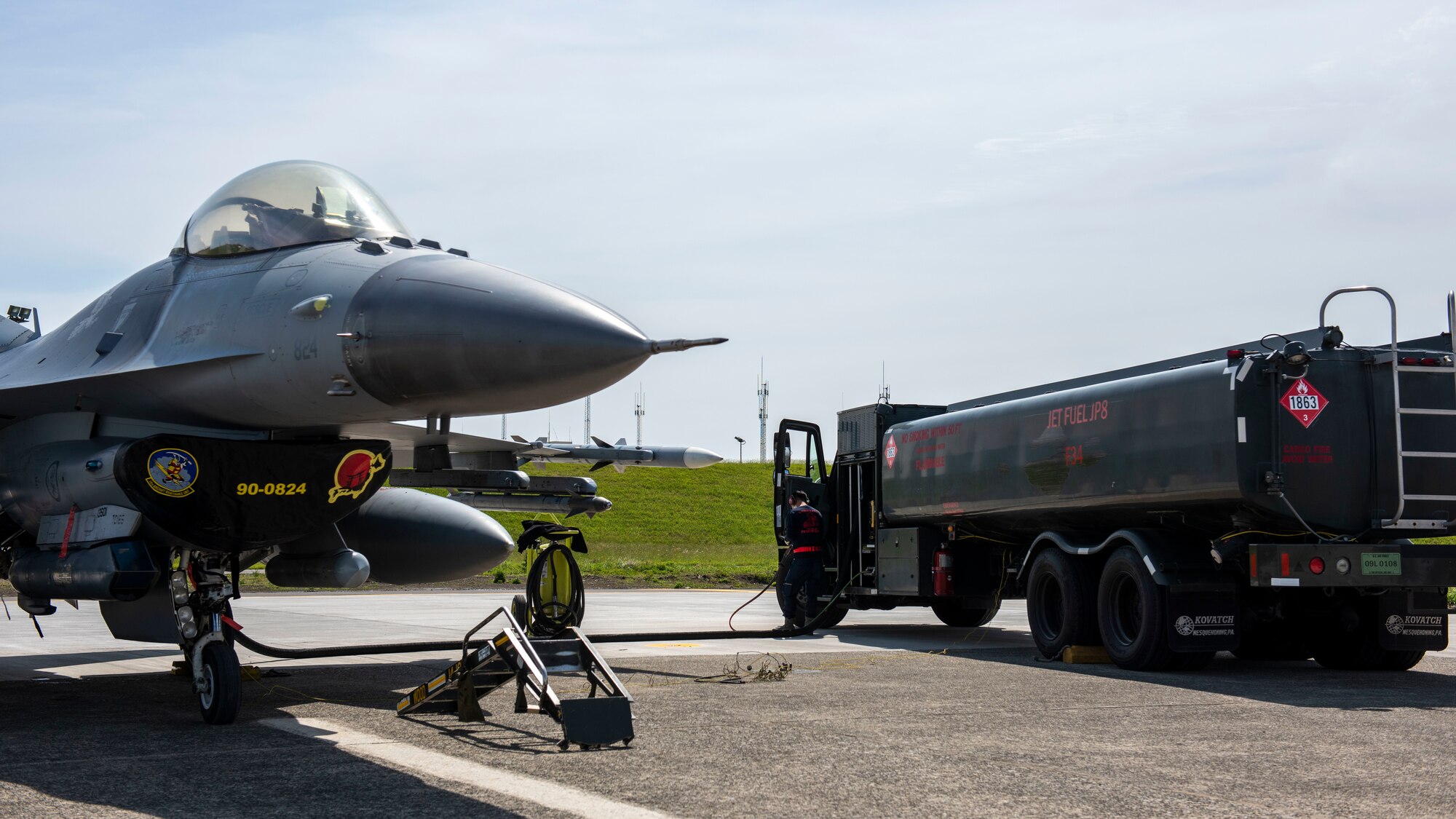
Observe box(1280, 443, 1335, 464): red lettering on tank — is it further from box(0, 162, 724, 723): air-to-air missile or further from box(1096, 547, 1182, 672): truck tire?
box(0, 162, 724, 723): air-to-air missile

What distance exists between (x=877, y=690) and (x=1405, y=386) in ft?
16.1

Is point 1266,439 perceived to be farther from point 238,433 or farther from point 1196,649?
point 238,433

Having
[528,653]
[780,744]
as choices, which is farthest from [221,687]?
[780,744]

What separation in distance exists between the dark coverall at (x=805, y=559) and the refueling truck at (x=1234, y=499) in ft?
6.88

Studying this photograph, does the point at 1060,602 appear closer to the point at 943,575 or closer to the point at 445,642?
the point at 943,575

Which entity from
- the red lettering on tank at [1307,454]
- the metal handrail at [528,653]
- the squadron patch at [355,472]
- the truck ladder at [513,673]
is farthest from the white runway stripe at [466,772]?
the red lettering on tank at [1307,454]

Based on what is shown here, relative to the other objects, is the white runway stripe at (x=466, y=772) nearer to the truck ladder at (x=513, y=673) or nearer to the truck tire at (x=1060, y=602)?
the truck ladder at (x=513, y=673)

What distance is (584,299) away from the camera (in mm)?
6797

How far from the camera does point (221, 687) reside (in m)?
7.91

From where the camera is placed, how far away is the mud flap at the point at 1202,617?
1087 cm

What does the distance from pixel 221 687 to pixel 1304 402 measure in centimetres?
813

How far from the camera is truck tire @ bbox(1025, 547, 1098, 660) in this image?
12148mm

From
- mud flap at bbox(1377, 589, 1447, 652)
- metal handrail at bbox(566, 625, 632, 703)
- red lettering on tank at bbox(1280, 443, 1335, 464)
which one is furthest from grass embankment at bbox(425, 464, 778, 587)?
metal handrail at bbox(566, 625, 632, 703)

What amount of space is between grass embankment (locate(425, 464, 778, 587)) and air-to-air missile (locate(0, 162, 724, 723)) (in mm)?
21081
